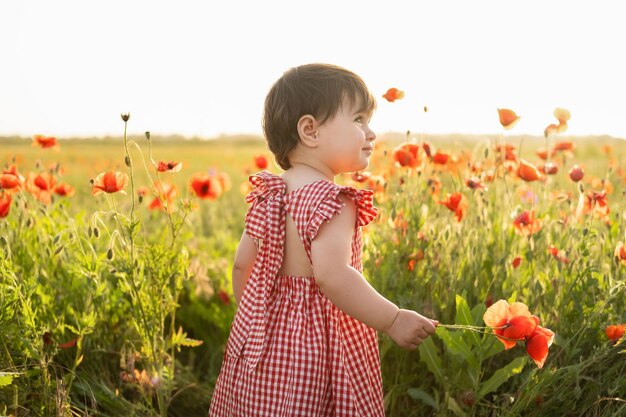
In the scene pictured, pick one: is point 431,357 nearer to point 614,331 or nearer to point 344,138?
point 614,331

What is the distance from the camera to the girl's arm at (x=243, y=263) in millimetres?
2182

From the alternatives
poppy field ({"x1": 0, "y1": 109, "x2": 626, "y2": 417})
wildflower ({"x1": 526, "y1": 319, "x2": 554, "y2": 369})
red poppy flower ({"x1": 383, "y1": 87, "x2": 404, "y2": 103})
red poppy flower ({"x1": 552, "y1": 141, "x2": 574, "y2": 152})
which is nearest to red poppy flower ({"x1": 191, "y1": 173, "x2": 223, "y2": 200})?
poppy field ({"x1": 0, "y1": 109, "x2": 626, "y2": 417})

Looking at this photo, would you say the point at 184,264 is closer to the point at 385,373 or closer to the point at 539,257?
the point at 385,373

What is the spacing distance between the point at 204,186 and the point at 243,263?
1.95ft

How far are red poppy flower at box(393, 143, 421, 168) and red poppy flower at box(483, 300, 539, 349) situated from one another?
40.1 inches

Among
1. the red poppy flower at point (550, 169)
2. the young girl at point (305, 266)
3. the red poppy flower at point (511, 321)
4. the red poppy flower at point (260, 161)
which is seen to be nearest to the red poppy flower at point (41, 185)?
the red poppy flower at point (260, 161)

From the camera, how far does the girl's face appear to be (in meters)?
1.97

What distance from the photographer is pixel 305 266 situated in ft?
6.58

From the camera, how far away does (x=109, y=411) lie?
2.52 meters

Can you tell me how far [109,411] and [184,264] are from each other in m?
0.59

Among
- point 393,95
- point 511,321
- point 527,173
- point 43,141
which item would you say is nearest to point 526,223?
point 527,173

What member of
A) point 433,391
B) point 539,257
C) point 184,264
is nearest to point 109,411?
point 184,264

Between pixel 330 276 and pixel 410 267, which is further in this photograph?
pixel 410 267

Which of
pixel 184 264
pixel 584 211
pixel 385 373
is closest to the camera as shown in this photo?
pixel 184 264
